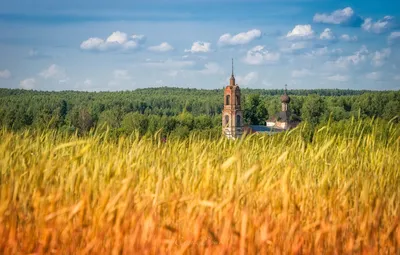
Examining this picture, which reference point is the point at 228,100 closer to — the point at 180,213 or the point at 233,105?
the point at 233,105

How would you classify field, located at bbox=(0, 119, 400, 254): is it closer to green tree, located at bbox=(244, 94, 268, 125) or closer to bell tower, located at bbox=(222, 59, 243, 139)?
bell tower, located at bbox=(222, 59, 243, 139)

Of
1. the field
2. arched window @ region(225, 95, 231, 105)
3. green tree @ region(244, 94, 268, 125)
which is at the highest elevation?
the field

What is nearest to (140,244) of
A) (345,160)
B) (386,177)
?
(386,177)

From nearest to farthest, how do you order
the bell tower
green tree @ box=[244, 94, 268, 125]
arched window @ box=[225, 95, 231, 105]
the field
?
the field < the bell tower < arched window @ box=[225, 95, 231, 105] < green tree @ box=[244, 94, 268, 125]

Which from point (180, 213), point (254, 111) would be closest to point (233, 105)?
point (254, 111)

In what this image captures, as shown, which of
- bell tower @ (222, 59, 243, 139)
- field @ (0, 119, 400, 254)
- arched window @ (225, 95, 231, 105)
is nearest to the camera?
field @ (0, 119, 400, 254)

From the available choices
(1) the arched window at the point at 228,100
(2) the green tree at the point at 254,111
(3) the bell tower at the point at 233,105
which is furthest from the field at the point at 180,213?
(2) the green tree at the point at 254,111

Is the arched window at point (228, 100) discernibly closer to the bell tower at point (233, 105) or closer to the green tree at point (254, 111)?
the bell tower at point (233, 105)

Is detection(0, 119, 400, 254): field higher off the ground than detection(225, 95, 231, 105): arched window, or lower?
higher

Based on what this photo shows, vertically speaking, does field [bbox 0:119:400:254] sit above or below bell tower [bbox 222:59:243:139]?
above

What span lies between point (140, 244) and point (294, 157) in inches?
99.5

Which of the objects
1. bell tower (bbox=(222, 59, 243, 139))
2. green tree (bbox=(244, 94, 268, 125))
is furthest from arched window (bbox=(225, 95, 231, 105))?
green tree (bbox=(244, 94, 268, 125))

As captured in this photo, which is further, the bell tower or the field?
the bell tower

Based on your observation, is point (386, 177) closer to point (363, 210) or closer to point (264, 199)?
point (363, 210)
